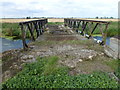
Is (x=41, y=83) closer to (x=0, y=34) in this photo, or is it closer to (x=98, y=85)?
(x=98, y=85)

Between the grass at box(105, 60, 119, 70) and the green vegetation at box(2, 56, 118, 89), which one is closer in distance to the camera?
the green vegetation at box(2, 56, 118, 89)

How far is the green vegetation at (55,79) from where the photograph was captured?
13.0 ft

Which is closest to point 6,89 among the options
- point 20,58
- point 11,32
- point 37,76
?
point 37,76

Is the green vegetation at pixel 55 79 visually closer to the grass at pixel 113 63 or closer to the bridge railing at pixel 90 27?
the grass at pixel 113 63

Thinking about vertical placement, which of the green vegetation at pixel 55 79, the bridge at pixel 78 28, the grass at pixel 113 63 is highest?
the bridge at pixel 78 28

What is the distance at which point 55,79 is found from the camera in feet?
13.9

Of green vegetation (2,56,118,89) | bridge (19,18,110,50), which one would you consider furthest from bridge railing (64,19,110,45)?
green vegetation (2,56,118,89)

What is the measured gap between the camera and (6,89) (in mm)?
3928

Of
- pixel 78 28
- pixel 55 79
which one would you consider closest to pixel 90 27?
pixel 78 28

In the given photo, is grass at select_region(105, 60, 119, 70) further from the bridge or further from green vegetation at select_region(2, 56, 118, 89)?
the bridge

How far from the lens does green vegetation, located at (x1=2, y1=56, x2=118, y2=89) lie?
3.96 meters

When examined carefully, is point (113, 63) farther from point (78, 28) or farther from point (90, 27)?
point (78, 28)

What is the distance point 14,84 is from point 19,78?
29 cm

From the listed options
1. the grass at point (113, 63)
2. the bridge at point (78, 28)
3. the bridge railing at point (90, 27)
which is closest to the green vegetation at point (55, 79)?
the grass at point (113, 63)
